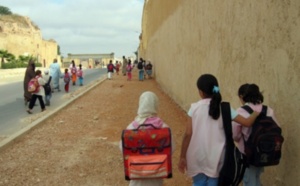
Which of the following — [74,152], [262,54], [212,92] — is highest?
[262,54]

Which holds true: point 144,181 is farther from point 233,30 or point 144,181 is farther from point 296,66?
point 233,30

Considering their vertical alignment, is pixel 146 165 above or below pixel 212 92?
below

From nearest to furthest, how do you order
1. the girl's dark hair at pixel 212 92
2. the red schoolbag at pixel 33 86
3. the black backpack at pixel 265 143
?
the girl's dark hair at pixel 212 92 → the black backpack at pixel 265 143 → the red schoolbag at pixel 33 86

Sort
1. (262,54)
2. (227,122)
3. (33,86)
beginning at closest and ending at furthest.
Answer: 1. (227,122)
2. (262,54)
3. (33,86)

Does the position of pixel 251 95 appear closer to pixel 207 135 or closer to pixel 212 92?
pixel 212 92

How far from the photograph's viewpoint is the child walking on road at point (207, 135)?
347cm

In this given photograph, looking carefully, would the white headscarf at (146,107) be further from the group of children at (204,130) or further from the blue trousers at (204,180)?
the blue trousers at (204,180)

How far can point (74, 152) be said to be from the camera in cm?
767

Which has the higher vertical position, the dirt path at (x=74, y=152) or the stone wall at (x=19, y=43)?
the stone wall at (x=19, y=43)

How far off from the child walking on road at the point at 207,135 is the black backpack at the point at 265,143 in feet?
0.33

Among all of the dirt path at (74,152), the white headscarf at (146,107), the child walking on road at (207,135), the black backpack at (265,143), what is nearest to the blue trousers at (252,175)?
the black backpack at (265,143)

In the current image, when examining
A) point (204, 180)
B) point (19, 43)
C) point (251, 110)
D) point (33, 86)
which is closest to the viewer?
point (204, 180)

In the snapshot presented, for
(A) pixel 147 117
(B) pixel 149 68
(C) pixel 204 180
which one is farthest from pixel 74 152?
(B) pixel 149 68

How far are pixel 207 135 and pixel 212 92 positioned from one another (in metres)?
0.37
